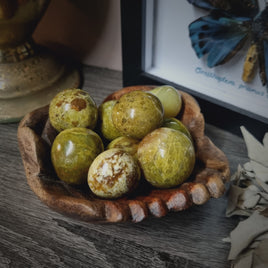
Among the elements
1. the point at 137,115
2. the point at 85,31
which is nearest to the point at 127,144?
the point at 137,115

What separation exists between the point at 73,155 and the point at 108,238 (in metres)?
0.13

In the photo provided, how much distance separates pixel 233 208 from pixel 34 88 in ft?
1.58

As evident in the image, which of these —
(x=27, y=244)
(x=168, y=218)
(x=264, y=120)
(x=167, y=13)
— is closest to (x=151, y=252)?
(x=168, y=218)

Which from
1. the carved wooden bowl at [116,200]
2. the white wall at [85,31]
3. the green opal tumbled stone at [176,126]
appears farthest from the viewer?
the white wall at [85,31]

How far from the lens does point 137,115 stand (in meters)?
0.45

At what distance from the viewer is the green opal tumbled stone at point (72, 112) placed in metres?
0.47

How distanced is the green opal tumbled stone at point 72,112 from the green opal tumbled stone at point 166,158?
10 centimetres

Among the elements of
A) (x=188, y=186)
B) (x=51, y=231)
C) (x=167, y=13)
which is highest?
(x=167, y=13)

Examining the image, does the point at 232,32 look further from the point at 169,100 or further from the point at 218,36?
the point at 169,100

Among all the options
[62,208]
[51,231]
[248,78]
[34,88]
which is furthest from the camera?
[34,88]

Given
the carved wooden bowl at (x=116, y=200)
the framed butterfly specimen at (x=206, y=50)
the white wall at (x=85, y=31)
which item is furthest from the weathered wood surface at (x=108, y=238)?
the white wall at (x=85, y=31)

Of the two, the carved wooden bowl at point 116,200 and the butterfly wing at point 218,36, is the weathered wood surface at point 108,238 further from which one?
the butterfly wing at point 218,36

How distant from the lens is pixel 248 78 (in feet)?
1.95

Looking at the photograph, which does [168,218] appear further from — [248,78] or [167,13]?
[167,13]
